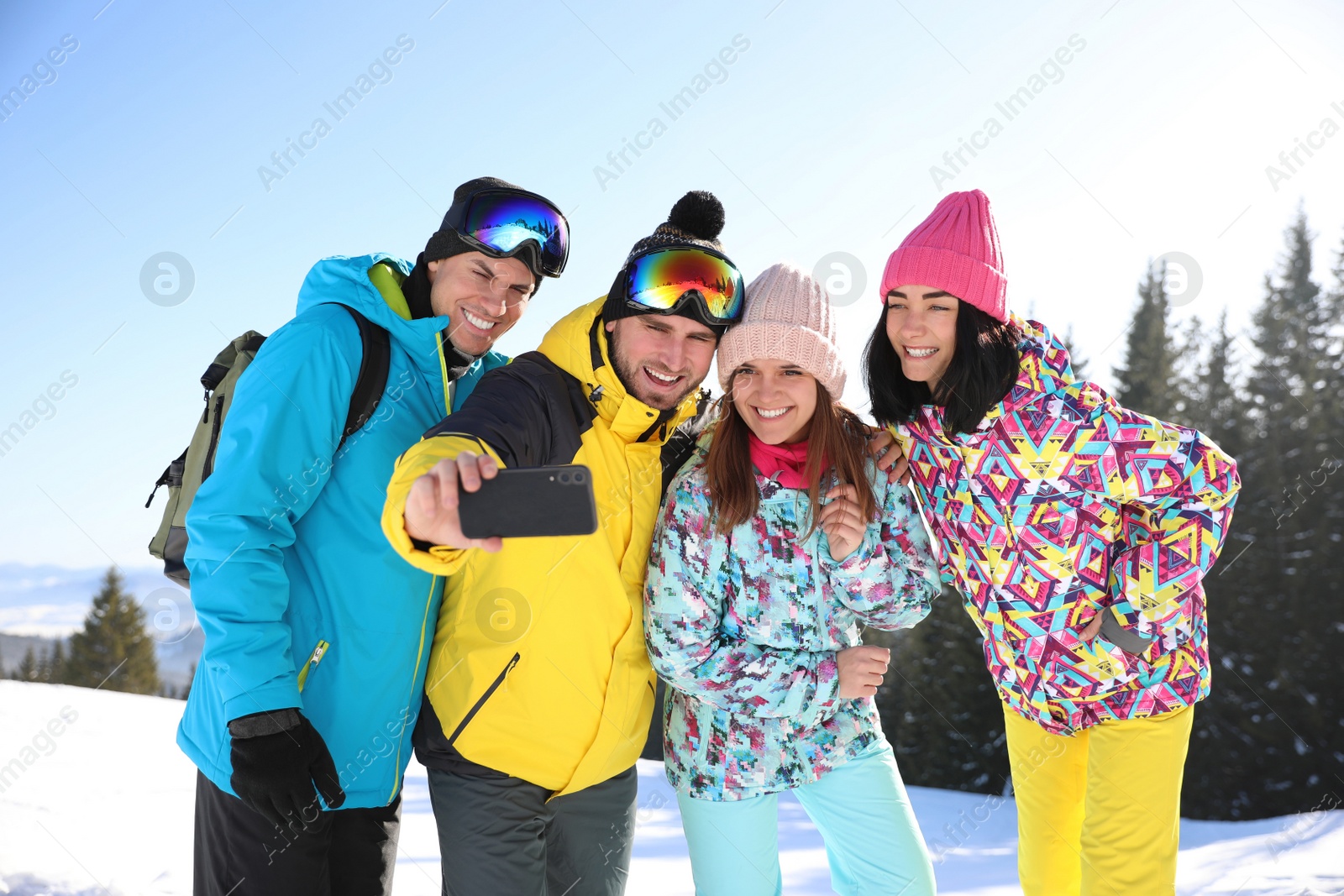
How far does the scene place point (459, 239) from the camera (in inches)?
112

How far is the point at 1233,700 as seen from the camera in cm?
1794

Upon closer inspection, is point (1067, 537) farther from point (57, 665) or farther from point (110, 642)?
point (57, 665)

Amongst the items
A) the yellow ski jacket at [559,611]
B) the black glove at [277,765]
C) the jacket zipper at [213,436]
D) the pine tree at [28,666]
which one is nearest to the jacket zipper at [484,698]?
the yellow ski jacket at [559,611]

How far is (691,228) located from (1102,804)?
2.40 meters

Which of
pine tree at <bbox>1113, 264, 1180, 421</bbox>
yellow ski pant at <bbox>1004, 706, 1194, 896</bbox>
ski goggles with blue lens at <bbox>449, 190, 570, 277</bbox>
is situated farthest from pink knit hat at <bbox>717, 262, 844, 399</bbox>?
pine tree at <bbox>1113, 264, 1180, 421</bbox>

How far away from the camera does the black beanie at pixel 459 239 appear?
2859 millimetres

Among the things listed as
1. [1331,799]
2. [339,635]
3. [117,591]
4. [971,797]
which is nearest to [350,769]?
[339,635]

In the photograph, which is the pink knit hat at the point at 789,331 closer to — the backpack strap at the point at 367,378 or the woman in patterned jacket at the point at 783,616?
the woman in patterned jacket at the point at 783,616

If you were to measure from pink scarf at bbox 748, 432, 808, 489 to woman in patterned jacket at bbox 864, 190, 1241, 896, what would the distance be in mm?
425

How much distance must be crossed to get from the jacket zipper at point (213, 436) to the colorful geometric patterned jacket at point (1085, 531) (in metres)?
2.32

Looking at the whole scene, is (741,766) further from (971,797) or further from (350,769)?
(971,797)

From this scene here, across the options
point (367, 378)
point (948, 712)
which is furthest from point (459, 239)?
point (948, 712)

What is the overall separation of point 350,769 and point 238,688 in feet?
1.60

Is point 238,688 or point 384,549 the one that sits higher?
point 384,549
